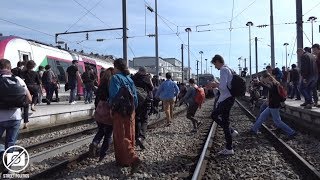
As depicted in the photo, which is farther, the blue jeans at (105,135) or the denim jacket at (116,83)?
the blue jeans at (105,135)

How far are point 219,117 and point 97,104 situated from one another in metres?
2.57

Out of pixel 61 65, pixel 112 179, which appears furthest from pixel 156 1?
pixel 112 179

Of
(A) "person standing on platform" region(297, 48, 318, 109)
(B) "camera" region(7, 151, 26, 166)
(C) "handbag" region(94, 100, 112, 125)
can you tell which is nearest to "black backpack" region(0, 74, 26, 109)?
(B) "camera" region(7, 151, 26, 166)

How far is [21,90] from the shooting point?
24.0 feet

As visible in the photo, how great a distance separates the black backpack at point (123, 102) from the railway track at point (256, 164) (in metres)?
1.54

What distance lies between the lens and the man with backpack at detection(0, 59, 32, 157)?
281 inches

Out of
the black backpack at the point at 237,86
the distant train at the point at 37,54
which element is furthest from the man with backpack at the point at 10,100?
the distant train at the point at 37,54

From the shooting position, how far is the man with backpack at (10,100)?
7137mm

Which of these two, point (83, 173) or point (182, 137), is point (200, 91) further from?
point (83, 173)

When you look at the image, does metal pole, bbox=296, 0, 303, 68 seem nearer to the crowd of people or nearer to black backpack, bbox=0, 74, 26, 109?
the crowd of people

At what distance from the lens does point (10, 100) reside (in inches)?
281

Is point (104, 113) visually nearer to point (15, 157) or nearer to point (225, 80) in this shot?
point (15, 157)

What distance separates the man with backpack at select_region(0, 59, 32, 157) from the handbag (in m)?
1.49

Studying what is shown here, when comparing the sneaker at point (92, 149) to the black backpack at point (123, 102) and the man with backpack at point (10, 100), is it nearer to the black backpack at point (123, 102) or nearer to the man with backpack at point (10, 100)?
the black backpack at point (123, 102)
